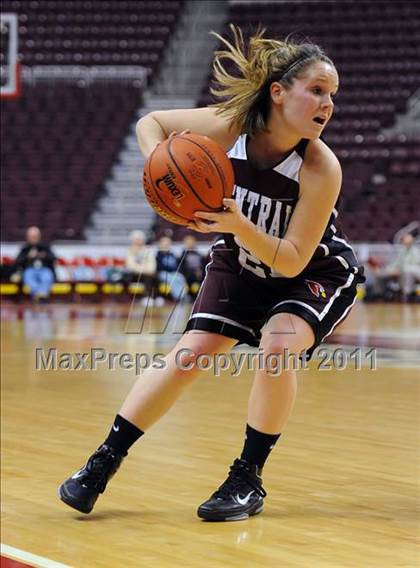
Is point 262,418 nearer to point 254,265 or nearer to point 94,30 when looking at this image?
point 254,265

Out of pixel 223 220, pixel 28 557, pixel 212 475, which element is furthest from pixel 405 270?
pixel 28 557

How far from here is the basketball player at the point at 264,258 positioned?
3117 mm

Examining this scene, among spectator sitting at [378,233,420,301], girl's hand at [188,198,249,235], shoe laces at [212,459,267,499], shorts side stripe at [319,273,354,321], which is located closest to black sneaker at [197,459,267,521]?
shoe laces at [212,459,267,499]

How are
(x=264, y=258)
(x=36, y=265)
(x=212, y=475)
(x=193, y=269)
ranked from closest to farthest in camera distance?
(x=264, y=258), (x=212, y=475), (x=36, y=265), (x=193, y=269)

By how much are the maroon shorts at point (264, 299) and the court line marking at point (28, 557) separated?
2.80 ft

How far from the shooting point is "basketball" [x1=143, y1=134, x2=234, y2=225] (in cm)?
285

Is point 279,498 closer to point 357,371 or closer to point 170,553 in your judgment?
point 170,553

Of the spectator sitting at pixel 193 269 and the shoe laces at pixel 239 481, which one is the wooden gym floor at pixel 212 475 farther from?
the spectator sitting at pixel 193 269

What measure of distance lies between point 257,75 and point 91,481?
4.20 feet

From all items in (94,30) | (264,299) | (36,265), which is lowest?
(94,30)

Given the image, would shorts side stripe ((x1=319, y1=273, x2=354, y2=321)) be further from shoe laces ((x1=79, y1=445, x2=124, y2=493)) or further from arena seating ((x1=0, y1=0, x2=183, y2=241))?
arena seating ((x1=0, y1=0, x2=183, y2=241))

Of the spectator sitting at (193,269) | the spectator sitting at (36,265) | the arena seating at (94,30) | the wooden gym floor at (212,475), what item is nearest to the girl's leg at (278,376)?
the wooden gym floor at (212,475)

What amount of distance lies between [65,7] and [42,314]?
490 inches

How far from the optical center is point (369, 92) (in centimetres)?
2195
